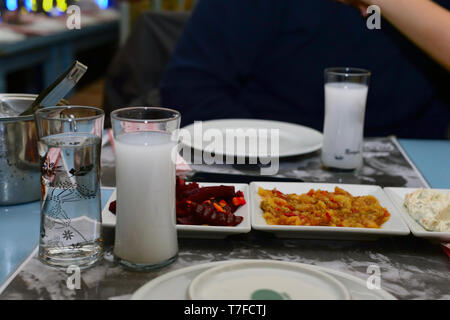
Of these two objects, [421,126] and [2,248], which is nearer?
[2,248]

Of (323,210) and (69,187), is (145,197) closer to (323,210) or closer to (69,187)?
(69,187)

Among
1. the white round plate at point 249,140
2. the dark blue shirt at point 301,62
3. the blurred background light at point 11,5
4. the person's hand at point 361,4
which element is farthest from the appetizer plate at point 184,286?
the blurred background light at point 11,5

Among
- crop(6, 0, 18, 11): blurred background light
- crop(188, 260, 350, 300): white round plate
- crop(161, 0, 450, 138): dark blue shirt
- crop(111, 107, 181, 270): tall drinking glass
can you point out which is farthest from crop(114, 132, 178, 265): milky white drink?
crop(6, 0, 18, 11): blurred background light

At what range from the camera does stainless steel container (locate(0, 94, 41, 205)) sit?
3.09ft

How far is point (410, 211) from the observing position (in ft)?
3.05

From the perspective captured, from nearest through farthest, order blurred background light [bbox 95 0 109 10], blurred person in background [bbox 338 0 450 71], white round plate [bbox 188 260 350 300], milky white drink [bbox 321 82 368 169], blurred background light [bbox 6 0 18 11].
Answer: white round plate [bbox 188 260 350 300] → milky white drink [bbox 321 82 368 169] → blurred person in background [bbox 338 0 450 71] → blurred background light [bbox 6 0 18 11] → blurred background light [bbox 95 0 109 10]

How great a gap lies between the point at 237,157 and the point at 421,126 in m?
1.05

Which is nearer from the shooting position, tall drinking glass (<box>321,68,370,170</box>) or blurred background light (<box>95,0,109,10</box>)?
Result: tall drinking glass (<box>321,68,370,170</box>)

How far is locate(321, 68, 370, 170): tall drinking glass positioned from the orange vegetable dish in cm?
26

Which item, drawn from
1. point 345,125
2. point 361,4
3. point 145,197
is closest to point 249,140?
point 345,125

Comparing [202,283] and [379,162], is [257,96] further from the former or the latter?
[202,283]

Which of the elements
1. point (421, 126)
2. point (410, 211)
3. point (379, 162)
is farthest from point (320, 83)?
point (410, 211)

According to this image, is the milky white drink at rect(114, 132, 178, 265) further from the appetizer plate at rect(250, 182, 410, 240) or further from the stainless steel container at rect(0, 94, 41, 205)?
the stainless steel container at rect(0, 94, 41, 205)
